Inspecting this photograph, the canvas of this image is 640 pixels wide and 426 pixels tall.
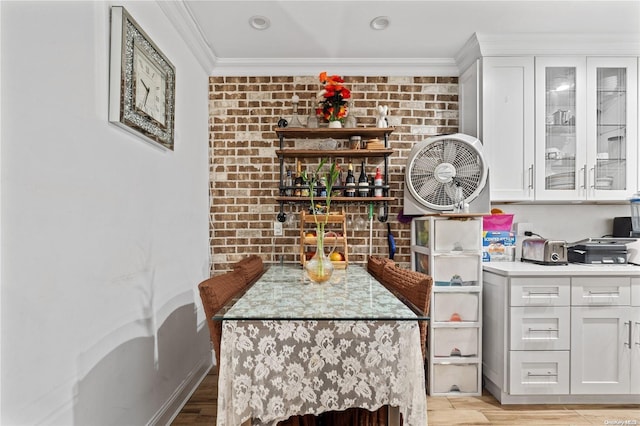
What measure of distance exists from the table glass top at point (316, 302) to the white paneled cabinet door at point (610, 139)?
6.44 feet

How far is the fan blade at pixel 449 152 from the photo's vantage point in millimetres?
A: 2676

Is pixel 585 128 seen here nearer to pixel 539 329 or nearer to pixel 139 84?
pixel 539 329

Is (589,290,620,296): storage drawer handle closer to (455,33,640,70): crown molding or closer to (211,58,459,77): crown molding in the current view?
(455,33,640,70): crown molding

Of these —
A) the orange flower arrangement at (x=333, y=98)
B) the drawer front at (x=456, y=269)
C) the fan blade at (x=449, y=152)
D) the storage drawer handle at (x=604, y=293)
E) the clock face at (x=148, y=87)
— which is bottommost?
the storage drawer handle at (x=604, y=293)

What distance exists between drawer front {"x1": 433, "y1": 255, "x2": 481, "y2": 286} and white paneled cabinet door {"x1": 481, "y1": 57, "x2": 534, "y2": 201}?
0.54m

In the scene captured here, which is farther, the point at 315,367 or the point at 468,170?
the point at 468,170

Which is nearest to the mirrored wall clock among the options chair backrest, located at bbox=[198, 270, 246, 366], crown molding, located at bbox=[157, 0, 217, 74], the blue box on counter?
crown molding, located at bbox=[157, 0, 217, 74]

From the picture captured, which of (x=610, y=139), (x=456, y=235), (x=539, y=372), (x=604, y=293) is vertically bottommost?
(x=539, y=372)

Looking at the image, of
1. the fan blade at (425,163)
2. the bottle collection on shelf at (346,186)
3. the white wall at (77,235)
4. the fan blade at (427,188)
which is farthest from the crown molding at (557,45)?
the white wall at (77,235)

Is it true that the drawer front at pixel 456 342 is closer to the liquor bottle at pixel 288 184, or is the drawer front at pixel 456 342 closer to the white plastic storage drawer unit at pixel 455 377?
the white plastic storage drawer unit at pixel 455 377

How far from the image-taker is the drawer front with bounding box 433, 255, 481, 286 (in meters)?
2.50

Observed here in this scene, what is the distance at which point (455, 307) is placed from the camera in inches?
98.0

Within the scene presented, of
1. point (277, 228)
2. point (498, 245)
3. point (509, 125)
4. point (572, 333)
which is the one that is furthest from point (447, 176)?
point (277, 228)

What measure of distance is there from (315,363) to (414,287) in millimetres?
552
